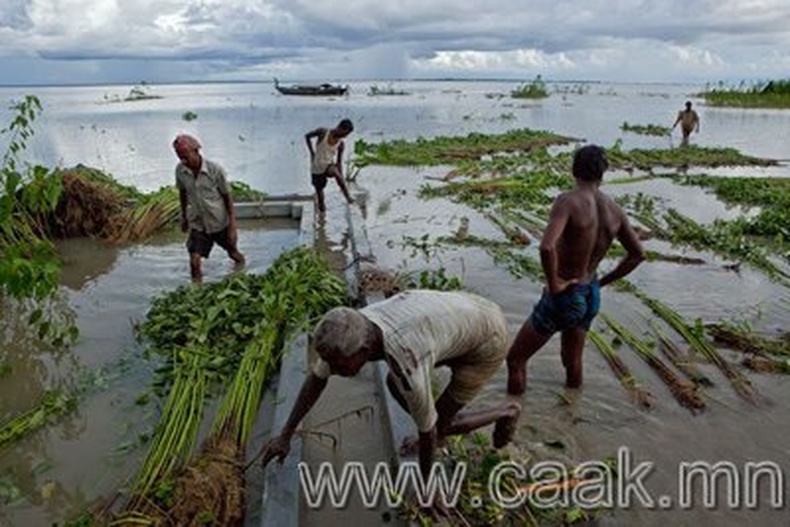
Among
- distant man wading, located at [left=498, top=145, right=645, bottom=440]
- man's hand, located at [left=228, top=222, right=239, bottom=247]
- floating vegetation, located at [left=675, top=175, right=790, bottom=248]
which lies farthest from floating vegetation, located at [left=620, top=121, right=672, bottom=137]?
distant man wading, located at [left=498, top=145, right=645, bottom=440]

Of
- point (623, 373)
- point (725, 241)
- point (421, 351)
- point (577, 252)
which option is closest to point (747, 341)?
point (623, 373)

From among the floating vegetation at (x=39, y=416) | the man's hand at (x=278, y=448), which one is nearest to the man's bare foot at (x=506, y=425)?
the man's hand at (x=278, y=448)

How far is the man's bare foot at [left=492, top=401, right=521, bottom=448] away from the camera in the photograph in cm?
330

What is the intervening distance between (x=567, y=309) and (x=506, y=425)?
85 cm

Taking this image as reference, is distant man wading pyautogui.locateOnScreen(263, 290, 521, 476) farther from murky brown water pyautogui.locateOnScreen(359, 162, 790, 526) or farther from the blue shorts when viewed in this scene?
murky brown water pyautogui.locateOnScreen(359, 162, 790, 526)

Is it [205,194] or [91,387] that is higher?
[205,194]

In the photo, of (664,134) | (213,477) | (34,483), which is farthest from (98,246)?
(664,134)

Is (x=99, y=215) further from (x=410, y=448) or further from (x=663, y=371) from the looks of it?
(x=663, y=371)

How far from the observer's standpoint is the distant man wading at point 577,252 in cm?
352

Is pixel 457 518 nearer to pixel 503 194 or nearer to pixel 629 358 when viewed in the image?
pixel 629 358

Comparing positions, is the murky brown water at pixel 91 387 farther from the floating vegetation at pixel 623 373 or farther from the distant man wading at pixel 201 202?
the floating vegetation at pixel 623 373

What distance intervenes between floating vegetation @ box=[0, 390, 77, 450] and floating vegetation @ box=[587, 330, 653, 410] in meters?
3.85

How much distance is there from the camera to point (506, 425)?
3344 millimetres

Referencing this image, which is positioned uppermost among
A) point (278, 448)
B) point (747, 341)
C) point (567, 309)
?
point (567, 309)
